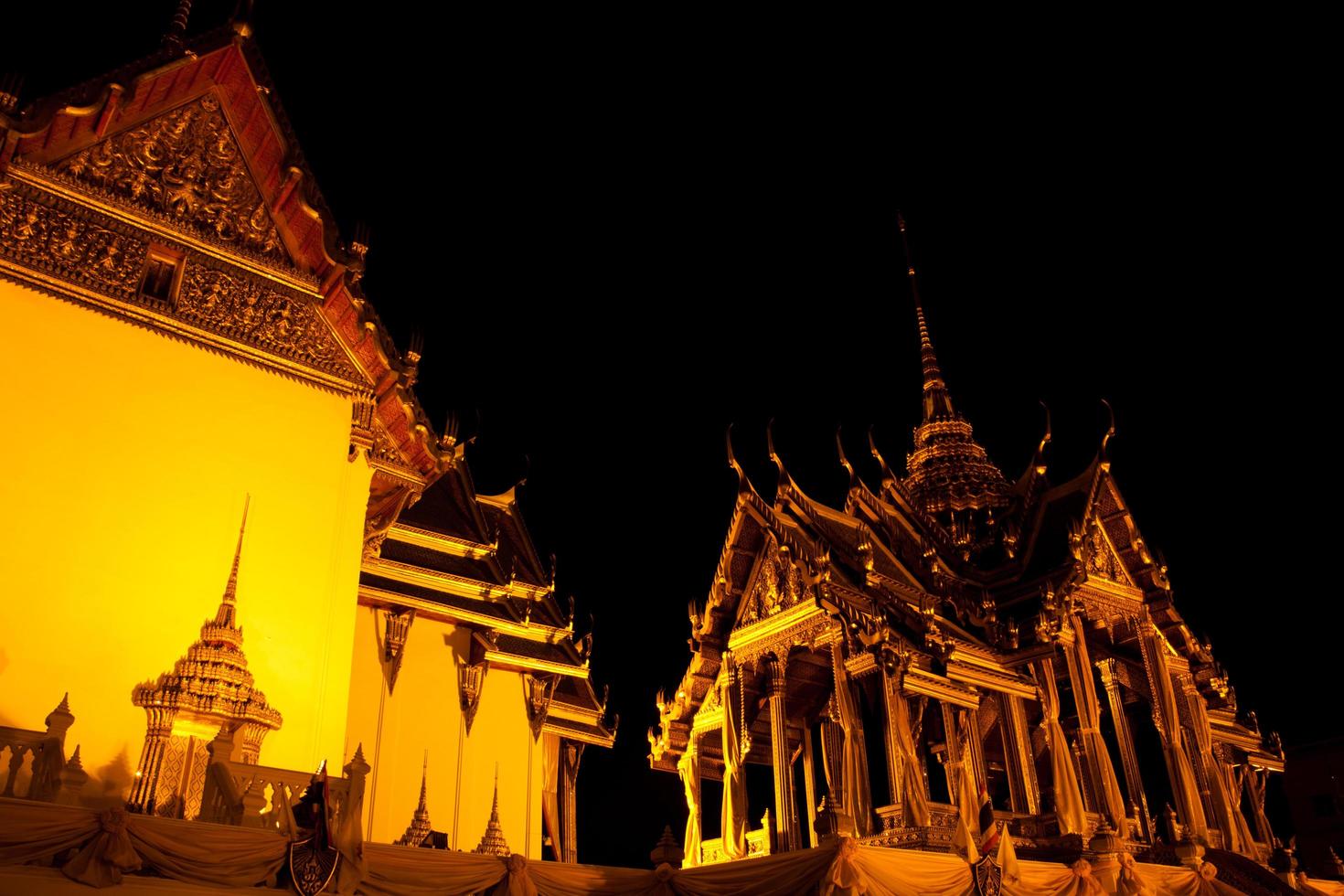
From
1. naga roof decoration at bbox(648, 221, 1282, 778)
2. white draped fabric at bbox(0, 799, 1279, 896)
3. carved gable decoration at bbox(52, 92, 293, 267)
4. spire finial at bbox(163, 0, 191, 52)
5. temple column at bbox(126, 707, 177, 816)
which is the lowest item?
white draped fabric at bbox(0, 799, 1279, 896)

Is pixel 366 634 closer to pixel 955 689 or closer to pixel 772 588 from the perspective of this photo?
pixel 772 588

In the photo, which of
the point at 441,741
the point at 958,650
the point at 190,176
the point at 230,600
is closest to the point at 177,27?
the point at 190,176

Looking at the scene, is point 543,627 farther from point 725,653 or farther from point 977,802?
point 977,802

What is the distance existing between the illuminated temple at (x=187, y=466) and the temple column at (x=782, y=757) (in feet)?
13.6

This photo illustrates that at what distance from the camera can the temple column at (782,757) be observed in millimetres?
11836

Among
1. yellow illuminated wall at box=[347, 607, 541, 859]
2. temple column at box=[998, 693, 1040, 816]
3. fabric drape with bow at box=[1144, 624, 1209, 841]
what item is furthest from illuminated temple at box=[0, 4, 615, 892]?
fabric drape with bow at box=[1144, 624, 1209, 841]

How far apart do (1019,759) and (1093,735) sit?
1015mm

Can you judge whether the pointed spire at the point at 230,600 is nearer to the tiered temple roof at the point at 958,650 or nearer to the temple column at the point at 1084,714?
the tiered temple roof at the point at 958,650

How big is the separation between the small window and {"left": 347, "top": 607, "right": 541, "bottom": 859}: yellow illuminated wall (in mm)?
5038

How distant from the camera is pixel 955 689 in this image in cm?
1246

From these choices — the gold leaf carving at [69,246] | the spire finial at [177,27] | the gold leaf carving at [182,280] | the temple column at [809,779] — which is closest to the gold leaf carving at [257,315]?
the gold leaf carving at [182,280]

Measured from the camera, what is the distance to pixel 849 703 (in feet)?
39.1

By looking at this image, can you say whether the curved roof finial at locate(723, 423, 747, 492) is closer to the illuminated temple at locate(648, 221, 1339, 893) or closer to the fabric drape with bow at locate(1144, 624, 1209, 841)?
the illuminated temple at locate(648, 221, 1339, 893)

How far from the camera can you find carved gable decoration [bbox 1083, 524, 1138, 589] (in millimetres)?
14445
